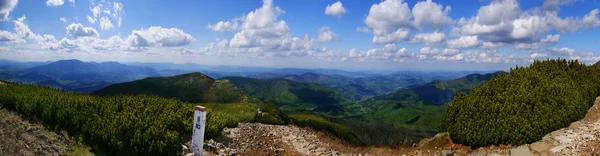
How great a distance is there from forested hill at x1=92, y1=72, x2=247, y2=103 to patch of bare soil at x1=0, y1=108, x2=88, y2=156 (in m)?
140

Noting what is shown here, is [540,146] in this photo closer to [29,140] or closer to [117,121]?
[117,121]

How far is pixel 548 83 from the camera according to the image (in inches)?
→ 614

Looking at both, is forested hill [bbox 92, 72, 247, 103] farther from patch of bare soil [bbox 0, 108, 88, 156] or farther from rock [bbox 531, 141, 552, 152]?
rock [bbox 531, 141, 552, 152]

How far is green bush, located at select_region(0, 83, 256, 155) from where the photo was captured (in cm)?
1321

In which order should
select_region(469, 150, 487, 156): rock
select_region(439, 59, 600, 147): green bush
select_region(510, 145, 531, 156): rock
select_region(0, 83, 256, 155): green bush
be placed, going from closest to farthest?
select_region(510, 145, 531, 156): rock
select_region(469, 150, 487, 156): rock
select_region(439, 59, 600, 147): green bush
select_region(0, 83, 256, 155): green bush

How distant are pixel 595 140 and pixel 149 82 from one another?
7621 inches

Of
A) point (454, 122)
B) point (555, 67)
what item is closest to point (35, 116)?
point (454, 122)

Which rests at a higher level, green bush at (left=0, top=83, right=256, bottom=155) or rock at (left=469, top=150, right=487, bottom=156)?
green bush at (left=0, top=83, right=256, bottom=155)

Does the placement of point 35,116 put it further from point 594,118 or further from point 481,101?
point 594,118

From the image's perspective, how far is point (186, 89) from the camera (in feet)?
557

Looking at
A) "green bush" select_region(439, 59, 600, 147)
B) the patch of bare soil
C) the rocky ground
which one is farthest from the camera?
"green bush" select_region(439, 59, 600, 147)

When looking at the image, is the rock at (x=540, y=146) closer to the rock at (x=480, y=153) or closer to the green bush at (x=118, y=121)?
the rock at (x=480, y=153)

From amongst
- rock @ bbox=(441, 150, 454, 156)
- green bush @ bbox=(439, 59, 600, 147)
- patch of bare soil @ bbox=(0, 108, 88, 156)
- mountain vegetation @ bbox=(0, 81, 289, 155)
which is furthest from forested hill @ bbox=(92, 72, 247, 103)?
rock @ bbox=(441, 150, 454, 156)

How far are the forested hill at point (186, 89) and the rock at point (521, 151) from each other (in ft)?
479
